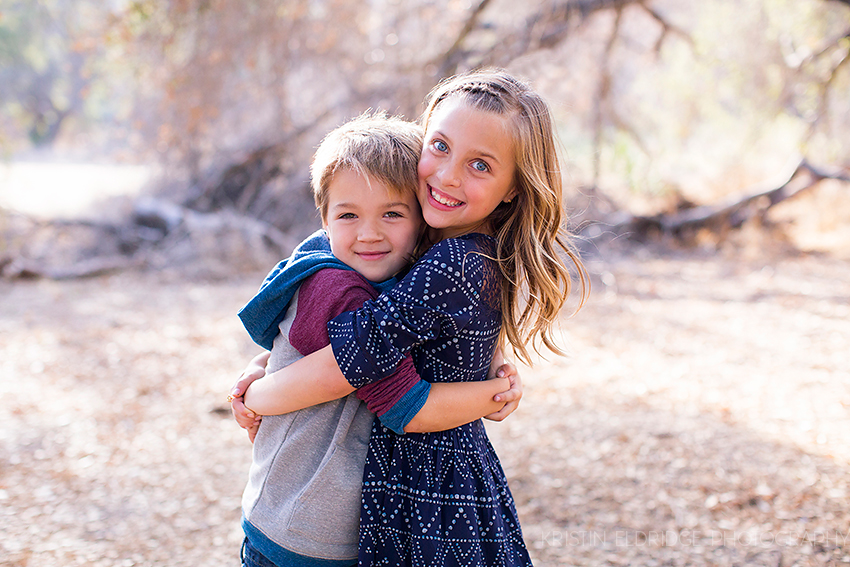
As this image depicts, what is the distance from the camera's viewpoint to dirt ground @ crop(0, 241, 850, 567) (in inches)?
120

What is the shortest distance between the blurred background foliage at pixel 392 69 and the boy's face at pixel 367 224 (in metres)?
5.49

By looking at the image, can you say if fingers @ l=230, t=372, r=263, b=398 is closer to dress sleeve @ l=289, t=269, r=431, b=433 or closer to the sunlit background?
dress sleeve @ l=289, t=269, r=431, b=433

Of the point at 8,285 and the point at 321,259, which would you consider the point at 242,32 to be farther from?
the point at 321,259

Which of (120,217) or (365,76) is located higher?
(365,76)

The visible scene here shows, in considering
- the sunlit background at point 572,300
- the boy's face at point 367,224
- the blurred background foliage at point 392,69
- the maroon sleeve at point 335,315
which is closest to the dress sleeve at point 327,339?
the maroon sleeve at point 335,315

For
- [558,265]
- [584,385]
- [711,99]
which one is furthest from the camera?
[711,99]

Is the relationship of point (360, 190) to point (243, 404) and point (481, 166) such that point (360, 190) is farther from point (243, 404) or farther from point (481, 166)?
point (243, 404)

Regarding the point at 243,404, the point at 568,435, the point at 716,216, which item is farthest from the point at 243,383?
the point at 716,216

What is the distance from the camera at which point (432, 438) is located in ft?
5.07

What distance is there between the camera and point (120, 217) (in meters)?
9.73

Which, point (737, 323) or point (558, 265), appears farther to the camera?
point (737, 323)

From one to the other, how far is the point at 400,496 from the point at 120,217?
940 cm

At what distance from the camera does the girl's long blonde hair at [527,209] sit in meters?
1.58

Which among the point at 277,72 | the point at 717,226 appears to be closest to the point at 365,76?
the point at 277,72
